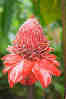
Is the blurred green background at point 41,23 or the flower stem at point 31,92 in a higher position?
the blurred green background at point 41,23

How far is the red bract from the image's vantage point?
53cm

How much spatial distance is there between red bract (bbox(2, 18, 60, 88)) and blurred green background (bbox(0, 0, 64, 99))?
0.05ft

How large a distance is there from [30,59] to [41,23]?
0.34 feet

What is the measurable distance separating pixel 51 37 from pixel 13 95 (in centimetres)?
20

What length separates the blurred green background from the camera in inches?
21.4

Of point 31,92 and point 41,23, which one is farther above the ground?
point 41,23

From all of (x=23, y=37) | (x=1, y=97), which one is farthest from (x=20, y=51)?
(x=1, y=97)

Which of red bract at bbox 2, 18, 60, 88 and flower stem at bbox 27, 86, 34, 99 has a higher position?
red bract at bbox 2, 18, 60, 88

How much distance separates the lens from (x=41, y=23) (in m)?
0.55

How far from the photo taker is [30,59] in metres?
0.54

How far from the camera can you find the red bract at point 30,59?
53cm

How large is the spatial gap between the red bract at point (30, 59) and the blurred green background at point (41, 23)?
1cm

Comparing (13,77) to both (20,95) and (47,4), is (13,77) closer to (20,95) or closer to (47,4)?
(20,95)

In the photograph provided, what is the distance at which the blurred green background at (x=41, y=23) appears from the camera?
0.54 meters
